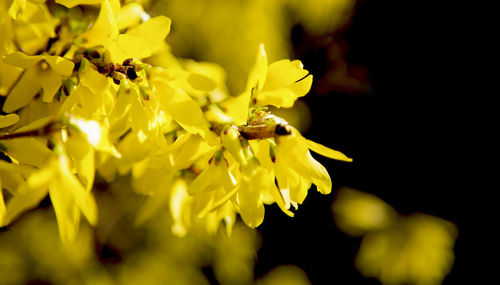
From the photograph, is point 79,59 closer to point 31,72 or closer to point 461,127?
point 31,72

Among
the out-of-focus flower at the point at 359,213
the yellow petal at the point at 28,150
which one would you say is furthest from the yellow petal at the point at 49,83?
the out-of-focus flower at the point at 359,213

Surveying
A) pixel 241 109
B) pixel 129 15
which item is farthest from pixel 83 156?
pixel 129 15

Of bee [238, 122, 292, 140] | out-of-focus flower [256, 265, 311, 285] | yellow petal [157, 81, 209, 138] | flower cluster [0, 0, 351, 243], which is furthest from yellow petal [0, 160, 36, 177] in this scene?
out-of-focus flower [256, 265, 311, 285]

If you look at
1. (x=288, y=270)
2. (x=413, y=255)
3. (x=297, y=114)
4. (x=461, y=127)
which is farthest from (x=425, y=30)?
(x=288, y=270)

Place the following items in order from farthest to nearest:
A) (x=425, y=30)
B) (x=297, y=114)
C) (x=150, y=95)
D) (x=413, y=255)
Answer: (x=425, y=30), (x=413, y=255), (x=297, y=114), (x=150, y=95)

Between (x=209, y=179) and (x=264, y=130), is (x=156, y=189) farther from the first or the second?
(x=264, y=130)

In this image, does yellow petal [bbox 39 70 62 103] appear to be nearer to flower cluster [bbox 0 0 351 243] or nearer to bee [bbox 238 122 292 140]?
flower cluster [bbox 0 0 351 243]
